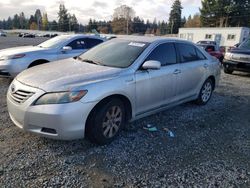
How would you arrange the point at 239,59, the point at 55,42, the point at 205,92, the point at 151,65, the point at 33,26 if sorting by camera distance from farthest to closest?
1. the point at 33,26
2. the point at 239,59
3. the point at 55,42
4. the point at 205,92
5. the point at 151,65

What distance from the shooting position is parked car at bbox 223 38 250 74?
1032cm

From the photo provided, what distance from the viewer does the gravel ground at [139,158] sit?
3.10m

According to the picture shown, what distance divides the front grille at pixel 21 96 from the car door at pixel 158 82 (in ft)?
5.36

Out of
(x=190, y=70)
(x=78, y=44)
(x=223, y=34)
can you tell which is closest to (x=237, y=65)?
(x=190, y=70)

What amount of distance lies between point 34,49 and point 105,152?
5.13 m

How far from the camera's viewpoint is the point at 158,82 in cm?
452

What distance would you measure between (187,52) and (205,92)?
1292mm

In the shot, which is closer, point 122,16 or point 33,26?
point 122,16

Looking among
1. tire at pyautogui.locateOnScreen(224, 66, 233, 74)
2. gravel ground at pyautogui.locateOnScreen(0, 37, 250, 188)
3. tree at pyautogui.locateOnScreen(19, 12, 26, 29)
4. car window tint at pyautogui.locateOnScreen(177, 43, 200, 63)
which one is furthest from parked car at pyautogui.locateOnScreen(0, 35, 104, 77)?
tree at pyautogui.locateOnScreen(19, 12, 26, 29)

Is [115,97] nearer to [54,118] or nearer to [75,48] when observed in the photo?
[54,118]

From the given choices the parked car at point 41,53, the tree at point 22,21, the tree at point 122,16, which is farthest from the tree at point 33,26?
the parked car at point 41,53

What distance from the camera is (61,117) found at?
130 inches

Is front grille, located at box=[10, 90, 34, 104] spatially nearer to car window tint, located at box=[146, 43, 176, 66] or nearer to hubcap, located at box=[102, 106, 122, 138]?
hubcap, located at box=[102, 106, 122, 138]

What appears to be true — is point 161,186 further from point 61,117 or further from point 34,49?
point 34,49
